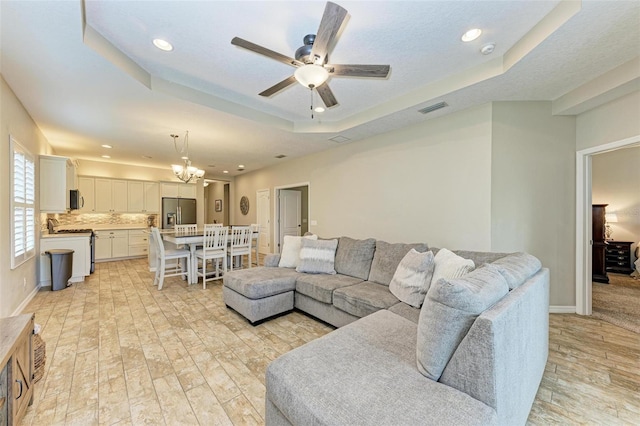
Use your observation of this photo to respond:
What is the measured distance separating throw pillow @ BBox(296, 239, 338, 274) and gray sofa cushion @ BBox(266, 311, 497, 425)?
5.86ft

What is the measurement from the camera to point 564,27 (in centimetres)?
195

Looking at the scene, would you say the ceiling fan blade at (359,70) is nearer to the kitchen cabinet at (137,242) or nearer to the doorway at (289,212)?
the doorway at (289,212)

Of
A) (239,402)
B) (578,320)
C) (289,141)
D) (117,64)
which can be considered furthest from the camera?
(289,141)

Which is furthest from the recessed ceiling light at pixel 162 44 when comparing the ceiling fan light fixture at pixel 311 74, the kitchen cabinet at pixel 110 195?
the kitchen cabinet at pixel 110 195

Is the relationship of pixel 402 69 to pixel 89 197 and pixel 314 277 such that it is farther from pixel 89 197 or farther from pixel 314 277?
pixel 89 197

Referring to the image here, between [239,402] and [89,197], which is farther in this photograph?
[89,197]

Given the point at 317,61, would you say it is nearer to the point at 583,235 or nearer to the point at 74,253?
the point at 583,235

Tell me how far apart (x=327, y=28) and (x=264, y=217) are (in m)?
6.40

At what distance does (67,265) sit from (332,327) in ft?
15.5

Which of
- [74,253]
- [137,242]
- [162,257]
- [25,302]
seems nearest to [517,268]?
[162,257]

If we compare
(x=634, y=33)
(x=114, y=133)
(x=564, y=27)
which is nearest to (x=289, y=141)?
(x=114, y=133)

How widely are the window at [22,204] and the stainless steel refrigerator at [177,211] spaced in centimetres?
359

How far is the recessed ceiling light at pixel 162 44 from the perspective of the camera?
7.65 ft

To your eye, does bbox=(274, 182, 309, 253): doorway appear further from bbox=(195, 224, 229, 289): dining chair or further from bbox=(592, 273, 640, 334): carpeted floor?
bbox=(592, 273, 640, 334): carpeted floor
